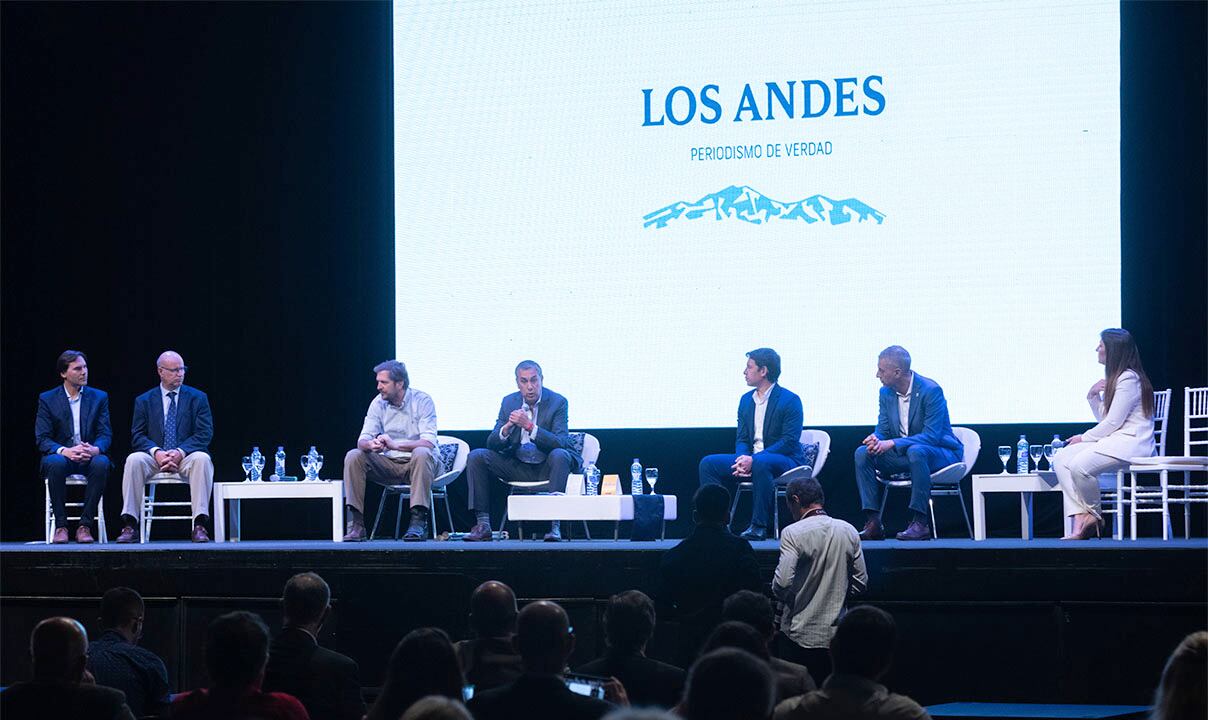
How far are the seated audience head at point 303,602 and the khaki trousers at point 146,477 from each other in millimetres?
3808

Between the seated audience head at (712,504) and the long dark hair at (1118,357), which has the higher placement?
the long dark hair at (1118,357)

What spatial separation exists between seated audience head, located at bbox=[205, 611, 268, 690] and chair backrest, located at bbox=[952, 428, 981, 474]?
15.2ft

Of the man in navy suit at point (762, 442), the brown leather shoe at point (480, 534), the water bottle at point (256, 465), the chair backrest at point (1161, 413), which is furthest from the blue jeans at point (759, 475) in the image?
the water bottle at point (256, 465)

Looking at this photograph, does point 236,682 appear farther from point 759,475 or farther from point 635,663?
point 759,475

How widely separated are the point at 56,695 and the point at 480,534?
3960mm

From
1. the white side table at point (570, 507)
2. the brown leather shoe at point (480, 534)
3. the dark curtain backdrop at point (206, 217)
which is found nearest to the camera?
the white side table at point (570, 507)

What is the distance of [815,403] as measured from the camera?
7434 millimetres

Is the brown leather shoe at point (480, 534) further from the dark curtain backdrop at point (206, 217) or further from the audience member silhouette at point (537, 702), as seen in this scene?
the audience member silhouette at point (537, 702)

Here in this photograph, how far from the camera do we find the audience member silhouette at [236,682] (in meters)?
2.88

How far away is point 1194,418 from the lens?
22.9 feet

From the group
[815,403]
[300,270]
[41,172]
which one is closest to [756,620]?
[815,403]

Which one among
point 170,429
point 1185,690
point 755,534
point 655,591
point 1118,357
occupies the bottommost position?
point 655,591

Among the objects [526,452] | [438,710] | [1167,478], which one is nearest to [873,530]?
[1167,478]

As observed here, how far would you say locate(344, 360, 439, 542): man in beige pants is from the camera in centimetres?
702
